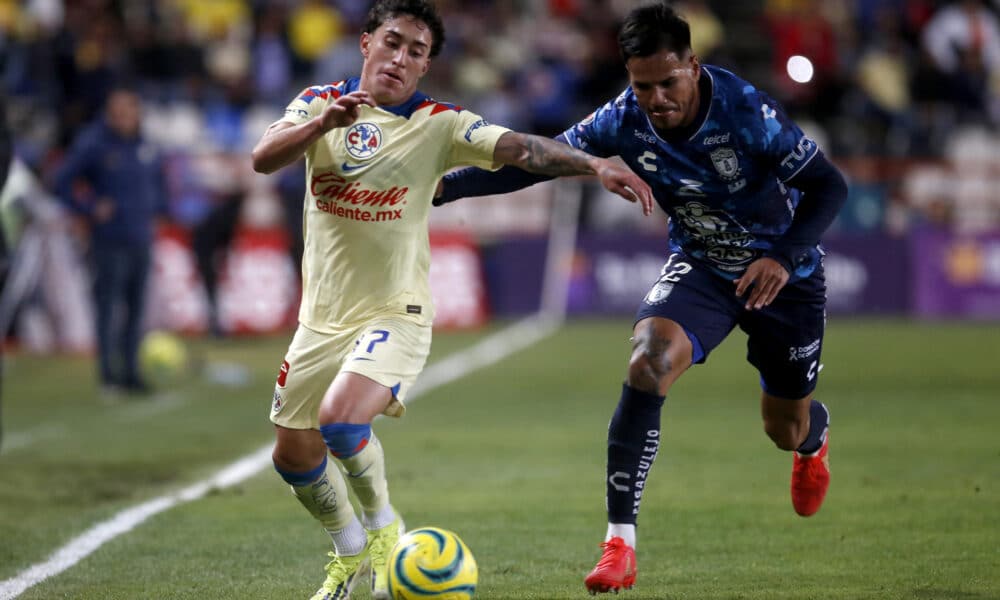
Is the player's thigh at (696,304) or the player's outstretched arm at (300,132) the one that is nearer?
the player's outstretched arm at (300,132)

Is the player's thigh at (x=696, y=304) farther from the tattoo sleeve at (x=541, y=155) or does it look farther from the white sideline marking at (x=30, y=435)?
the white sideline marking at (x=30, y=435)

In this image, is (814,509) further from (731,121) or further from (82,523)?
(82,523)

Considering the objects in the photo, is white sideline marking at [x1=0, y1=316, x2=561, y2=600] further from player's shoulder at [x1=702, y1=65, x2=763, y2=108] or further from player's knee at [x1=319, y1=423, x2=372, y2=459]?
player's shoulder at [x1=702, y1=65, x2=763, y2=108]

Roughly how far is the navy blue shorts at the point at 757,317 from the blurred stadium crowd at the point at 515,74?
13888 millimetres

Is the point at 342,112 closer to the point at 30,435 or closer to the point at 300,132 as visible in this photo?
the point at 300,132

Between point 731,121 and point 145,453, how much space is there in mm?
5958

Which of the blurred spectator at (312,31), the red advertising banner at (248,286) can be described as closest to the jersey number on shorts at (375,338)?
the red advertising banner at (248,286)

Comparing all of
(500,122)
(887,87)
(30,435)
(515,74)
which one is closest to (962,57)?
(887,87)

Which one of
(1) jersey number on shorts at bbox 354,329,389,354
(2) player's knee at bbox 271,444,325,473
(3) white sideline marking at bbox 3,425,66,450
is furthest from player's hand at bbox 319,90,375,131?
(3) white sideline marking at bbox 3,425,66,450

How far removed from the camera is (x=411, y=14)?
6102 mm

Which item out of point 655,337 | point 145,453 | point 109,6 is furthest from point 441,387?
point 109,6

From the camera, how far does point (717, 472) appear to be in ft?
30.1

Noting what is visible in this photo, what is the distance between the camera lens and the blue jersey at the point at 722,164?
6113 mm

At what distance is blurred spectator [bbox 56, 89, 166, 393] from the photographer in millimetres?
14070
